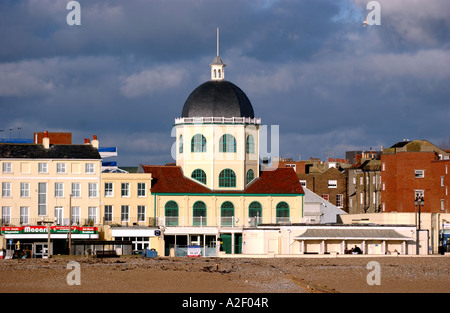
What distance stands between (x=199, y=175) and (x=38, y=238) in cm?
1579

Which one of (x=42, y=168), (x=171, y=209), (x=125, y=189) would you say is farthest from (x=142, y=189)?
(x=42, y=168)

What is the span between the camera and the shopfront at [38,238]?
77.6 meters

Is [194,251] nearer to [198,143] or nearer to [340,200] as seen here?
[198,143]

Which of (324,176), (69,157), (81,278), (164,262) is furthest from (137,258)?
(324,176)

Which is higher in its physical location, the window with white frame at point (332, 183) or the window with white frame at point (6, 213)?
the window with white frame at point (332, 183)

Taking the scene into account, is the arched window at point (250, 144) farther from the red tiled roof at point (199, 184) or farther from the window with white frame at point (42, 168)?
the window with white frame at point (42, 168)

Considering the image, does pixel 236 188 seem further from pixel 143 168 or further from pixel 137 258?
pixel 137 258

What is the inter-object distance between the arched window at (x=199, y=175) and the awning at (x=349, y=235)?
12.2m

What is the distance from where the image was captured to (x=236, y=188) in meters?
86.8

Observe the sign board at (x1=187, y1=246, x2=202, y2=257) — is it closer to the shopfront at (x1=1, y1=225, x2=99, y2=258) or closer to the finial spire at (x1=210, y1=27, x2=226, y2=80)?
the shopfront at (x1=1, y1=225, x2=99, y2=258)

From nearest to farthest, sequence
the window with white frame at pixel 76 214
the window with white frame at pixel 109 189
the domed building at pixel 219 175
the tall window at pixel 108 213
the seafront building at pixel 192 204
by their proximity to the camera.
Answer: the seafront building at pixel 192 204 < the window with white frame at pixel 76 214 < the tall window at pixel 108 213 < the window with white frame at pixel 109 189 < the domed building at pixel 219 175

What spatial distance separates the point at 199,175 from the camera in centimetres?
8681

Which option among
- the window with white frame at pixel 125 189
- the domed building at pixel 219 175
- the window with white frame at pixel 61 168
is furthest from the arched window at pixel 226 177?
the window with white frame at pixel 61 168

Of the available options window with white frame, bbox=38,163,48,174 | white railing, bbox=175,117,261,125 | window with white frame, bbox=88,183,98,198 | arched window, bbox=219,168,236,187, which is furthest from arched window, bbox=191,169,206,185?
window with white frame, bbox=38,163,48,174
